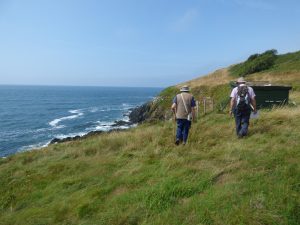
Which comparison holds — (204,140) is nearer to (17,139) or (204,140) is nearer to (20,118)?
(17,139)

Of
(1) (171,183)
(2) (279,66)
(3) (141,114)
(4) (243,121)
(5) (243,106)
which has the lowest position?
(3) (141,114)

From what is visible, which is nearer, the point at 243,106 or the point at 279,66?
the point at 243,106

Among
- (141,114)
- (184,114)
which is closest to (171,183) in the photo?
(184,114)

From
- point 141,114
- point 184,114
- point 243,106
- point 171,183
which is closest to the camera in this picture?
point 171,183

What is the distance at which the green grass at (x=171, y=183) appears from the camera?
4.98 meters

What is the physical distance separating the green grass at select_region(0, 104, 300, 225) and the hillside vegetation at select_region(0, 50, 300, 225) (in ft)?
0.06

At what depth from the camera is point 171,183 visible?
20.0ft

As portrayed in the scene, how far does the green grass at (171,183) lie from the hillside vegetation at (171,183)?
0.02 metres

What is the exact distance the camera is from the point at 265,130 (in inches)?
376

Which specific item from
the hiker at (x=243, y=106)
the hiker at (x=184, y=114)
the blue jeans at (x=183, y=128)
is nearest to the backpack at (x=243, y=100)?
the hiker at (x=243, y=106)

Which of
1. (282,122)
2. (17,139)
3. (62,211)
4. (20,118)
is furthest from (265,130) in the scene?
(20,118)

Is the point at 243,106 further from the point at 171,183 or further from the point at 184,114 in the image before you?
the point at 171,183

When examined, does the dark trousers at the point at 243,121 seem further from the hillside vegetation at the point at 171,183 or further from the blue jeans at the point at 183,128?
the blue jeans at the point at 183,128

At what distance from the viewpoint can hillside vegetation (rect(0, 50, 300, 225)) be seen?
4.98 m
